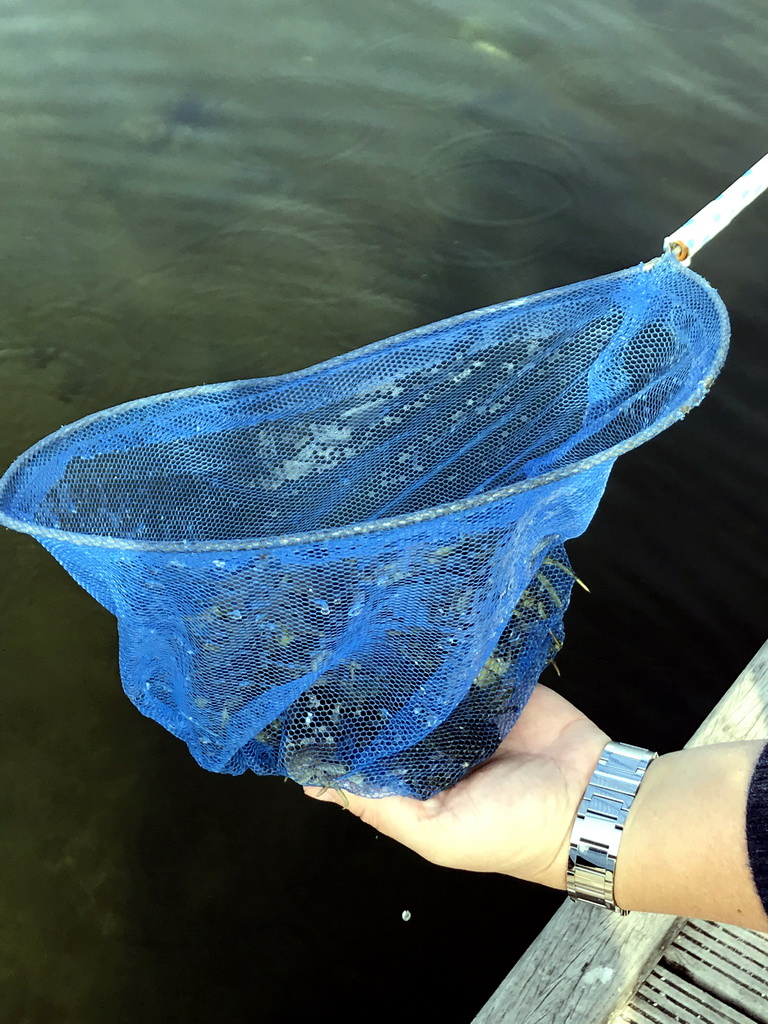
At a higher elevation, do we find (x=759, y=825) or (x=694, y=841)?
(x=759, y=825)

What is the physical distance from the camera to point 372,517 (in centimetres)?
237

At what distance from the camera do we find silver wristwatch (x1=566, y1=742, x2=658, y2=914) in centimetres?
164

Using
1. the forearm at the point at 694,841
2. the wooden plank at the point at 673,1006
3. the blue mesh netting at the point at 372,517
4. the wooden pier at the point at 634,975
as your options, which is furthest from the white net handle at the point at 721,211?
the wooden plank at the point at 673,1006

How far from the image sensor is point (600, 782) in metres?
1.74

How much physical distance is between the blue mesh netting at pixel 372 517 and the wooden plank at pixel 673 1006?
0.80 metres

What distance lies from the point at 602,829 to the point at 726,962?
0.82 metres

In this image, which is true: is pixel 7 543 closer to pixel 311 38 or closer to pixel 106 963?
pixel 106 963

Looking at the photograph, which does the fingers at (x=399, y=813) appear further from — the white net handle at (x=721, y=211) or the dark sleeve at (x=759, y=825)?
the white net handle at (x=721, y=211)

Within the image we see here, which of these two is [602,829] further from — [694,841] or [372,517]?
[372,517]

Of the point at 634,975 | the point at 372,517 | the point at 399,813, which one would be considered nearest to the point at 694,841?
the point at 399,813

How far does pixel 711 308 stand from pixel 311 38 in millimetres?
4858

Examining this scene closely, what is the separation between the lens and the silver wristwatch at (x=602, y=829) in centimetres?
Answer: 164

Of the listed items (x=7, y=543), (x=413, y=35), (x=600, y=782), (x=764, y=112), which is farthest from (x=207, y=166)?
(x=600, y=782)

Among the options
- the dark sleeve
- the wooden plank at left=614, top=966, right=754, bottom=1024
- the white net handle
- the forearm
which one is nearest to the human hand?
the forearm
